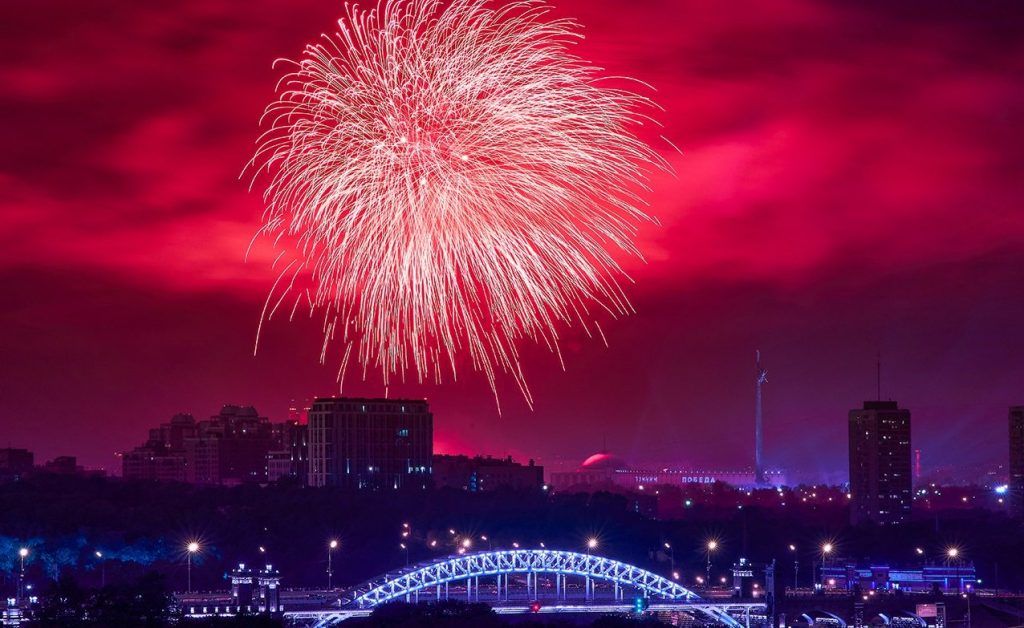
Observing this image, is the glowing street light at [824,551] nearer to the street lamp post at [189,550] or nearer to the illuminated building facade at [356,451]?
the street lamp post at [189,550]

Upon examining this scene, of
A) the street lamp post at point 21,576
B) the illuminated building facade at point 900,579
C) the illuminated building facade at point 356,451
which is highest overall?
the illuminated building facade at point 356,451

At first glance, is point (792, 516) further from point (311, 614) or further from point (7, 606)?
point (7, 606)

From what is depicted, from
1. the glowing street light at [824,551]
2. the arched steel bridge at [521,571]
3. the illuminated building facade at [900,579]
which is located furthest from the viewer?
the glowing street light at [824,551]

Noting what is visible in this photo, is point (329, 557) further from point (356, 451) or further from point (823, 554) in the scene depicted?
point (356, 451)

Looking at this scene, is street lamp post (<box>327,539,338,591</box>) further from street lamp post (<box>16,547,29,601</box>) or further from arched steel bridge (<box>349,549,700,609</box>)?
street lamp post (<box>16,547,29,601</box>)

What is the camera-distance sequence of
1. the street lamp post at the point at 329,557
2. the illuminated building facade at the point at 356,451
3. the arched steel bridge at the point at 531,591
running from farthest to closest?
the illuminated building facade at the point at 356,451 < the street lamp post at the point at 329,557 < the arched steel bridge at the point at 531,591

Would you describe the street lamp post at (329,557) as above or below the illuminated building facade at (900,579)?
above

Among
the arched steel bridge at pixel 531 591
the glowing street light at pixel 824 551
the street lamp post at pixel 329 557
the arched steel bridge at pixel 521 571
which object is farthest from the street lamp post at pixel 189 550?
the glowing street light at pixel 824 551

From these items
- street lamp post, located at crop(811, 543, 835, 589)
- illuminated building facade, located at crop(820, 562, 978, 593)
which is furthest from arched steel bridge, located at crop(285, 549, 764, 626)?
street lamp post, located at crop(811, 543, 835, 589)

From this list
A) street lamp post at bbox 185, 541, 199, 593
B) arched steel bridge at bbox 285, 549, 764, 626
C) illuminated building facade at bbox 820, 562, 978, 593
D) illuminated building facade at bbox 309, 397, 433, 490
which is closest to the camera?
arched steel bridge at bbox 285, 549, 764, 626
